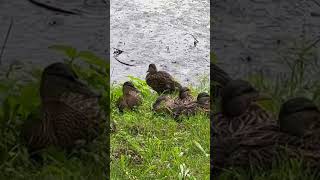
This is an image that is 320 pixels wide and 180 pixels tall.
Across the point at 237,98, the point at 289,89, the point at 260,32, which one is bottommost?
the point at 260,32

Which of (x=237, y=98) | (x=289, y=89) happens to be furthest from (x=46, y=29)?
(x=237, y=98)

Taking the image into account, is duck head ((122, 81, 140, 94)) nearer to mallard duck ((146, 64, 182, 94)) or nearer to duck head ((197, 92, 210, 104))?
mallard duck ((146, 64, 182, 94))

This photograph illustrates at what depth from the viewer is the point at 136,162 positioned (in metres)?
5.61

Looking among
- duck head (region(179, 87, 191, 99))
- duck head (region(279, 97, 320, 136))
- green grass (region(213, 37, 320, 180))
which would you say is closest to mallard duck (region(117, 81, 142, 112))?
duck head (region(179, 87, 191, 99))

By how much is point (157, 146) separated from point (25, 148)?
128 cm

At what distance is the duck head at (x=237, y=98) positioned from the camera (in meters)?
4.93

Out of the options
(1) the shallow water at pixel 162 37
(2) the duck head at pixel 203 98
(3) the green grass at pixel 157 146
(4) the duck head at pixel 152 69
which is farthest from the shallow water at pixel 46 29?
(2) the duck head at pixel 203 98

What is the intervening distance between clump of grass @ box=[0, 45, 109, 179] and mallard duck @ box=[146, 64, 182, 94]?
82.8 inches

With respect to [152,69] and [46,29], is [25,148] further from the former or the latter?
[46,29]

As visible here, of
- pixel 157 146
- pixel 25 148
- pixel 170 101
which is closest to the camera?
pixel 25 148

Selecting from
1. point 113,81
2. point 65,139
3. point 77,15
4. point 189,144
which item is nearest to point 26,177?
point 65,139

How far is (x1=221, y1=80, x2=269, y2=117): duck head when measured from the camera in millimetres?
4934

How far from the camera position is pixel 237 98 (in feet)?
16.2

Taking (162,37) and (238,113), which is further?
(162,37)
